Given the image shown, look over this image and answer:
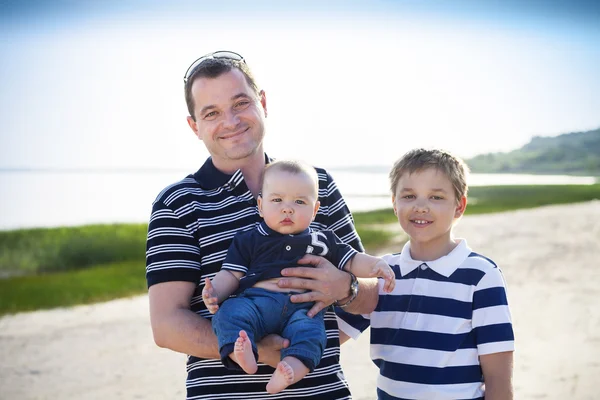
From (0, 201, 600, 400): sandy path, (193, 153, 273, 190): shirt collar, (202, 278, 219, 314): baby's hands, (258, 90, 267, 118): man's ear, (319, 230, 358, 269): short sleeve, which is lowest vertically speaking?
(0, 201, 600, 400): sandy path

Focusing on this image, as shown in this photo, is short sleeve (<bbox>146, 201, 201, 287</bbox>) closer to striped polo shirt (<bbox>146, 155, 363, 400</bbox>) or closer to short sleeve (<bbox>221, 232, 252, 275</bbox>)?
striped polo shirt (<bbox>146, 155, 363, 400</bbox>)

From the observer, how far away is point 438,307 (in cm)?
293

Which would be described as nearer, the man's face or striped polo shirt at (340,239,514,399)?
striped polo shirt at (340,239,514,399)

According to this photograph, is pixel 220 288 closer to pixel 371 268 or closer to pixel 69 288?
pixel 371 268

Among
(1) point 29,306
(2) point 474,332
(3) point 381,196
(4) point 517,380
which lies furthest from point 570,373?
(3) point 381,196

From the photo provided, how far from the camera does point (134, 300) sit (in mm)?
12023

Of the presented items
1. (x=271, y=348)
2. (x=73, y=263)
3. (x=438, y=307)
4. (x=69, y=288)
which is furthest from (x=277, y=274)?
(x=73, y=263)

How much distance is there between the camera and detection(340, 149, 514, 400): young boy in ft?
9.21

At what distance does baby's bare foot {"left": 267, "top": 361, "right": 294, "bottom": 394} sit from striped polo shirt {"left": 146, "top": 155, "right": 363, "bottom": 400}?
40 centimetres

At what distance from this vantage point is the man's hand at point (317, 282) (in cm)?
277

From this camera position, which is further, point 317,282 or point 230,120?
point 230,120

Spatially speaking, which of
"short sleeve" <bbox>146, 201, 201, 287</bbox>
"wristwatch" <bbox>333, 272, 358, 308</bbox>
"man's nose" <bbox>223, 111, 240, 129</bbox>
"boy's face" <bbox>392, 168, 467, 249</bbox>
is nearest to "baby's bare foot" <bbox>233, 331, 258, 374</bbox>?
"short sleeve" <bbox>146, 201, 201, 287</bbox>

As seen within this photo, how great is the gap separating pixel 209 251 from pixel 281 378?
739 millimetres

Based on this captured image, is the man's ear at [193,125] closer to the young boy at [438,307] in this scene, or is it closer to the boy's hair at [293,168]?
the boy's hair at [293,168]
